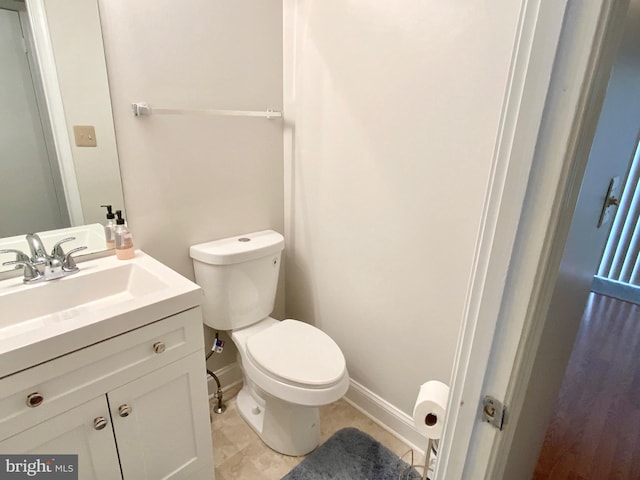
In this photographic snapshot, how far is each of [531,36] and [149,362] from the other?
1.16m

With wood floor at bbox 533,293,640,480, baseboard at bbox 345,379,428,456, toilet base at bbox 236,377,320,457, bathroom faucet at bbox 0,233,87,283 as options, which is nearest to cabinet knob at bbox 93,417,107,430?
bathroom faucet at bbox 0,233,87,283

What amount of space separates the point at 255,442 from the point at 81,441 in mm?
818

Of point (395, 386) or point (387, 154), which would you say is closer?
point (387, 154)

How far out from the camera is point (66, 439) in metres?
0.94

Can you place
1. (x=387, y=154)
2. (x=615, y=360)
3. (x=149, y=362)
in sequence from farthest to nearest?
(x=615, y=360)
(x=387, y=154)
(x=149, y=362)

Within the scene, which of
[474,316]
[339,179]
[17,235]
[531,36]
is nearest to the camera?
[531,36]

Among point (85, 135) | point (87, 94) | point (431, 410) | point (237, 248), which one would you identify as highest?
point (87, 94)

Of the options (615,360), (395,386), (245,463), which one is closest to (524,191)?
(395,386)

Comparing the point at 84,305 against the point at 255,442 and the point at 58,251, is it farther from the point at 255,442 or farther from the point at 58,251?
the point at 255,442

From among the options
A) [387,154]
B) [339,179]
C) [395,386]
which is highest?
[387,154]

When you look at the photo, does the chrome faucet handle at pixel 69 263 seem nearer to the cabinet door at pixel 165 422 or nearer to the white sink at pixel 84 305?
the white sink at pixel 84 305

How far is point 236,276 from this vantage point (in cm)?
156

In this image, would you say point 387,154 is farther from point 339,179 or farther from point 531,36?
point 531,36

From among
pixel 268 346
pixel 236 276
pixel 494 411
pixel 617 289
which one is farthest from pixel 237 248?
pixel 617 289
